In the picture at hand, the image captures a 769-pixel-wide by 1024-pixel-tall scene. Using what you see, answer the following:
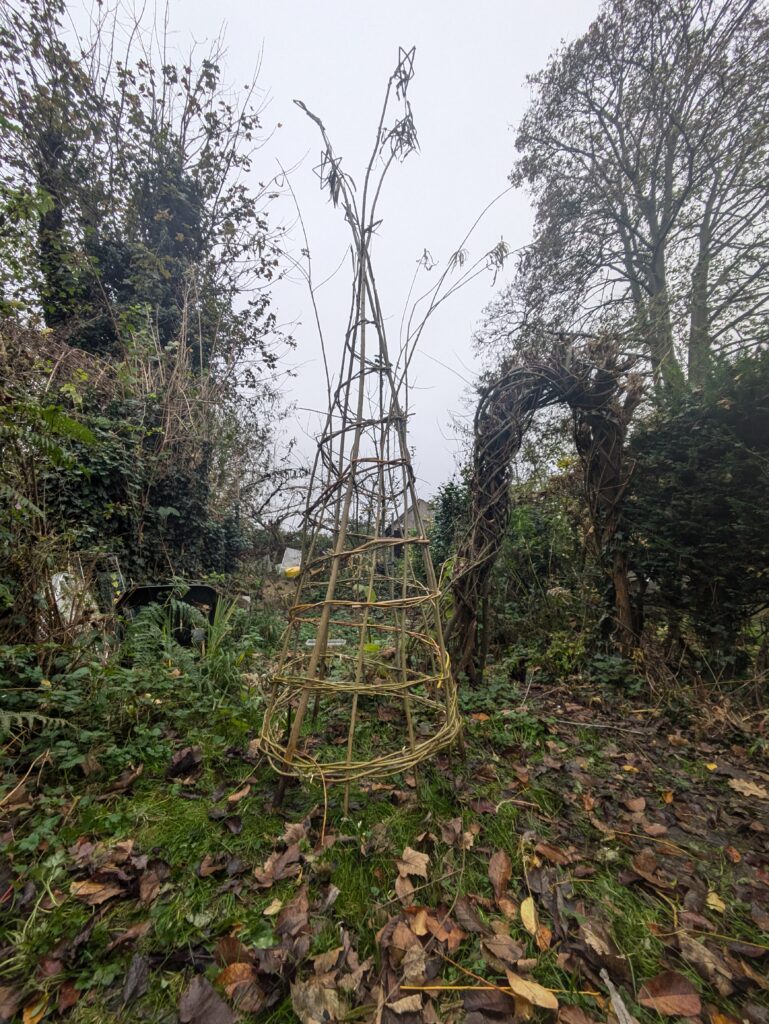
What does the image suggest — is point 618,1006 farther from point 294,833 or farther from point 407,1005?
point 294,833

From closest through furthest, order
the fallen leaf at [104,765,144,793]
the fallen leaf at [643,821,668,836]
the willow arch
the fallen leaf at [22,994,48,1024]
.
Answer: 1. the fallen leaf at [22,994,48,1024]
2. the fallen leaf at [643,821,668,836]
3. the fallen leaf at [104,765,144,793]
4. the willow arch

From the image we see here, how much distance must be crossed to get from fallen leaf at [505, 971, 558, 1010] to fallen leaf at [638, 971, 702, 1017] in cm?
22

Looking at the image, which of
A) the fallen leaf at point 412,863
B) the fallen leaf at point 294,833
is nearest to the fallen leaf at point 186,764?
the fallen leaf at point 294,833

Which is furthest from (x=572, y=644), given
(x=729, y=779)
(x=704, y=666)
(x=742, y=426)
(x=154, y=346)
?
(x=154, y=346)

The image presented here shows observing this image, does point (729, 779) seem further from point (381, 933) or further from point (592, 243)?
point (592, 243)

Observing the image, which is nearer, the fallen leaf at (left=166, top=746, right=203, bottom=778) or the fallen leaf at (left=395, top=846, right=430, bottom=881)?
the fallen leaf at (left=395, top=846, right=430, bottom=881)

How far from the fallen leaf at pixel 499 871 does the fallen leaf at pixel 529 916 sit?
73 millimetres

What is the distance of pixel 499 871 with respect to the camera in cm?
128

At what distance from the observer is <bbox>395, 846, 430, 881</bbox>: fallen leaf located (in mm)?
1245

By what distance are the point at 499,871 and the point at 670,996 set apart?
0.46m

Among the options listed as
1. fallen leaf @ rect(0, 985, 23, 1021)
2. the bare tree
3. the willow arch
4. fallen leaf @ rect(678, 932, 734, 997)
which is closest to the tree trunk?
the willow arch

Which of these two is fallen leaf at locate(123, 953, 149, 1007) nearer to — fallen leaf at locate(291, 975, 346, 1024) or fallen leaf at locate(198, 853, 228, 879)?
fallen leaf at locate(198, 853, 228, 879)

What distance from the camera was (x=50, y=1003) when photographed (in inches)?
35.7

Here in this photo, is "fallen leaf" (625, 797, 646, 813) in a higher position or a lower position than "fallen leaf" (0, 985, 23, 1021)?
higher
